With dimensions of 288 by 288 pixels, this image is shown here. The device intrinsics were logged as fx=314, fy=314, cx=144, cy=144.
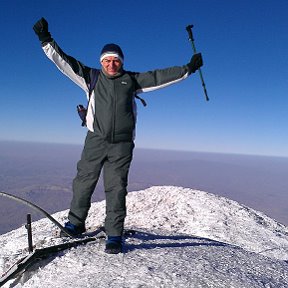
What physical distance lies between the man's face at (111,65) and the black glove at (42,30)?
0.91m

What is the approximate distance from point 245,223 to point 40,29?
33.8ft

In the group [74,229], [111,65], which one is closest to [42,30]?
[111,65]

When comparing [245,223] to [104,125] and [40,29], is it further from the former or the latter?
[40,29]

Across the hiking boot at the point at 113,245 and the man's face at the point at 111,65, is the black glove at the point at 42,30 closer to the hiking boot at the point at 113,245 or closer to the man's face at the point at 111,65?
the man's face at the point at 111,65

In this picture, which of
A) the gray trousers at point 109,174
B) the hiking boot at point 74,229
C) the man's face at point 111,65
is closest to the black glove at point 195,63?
the man's face at point 111,65

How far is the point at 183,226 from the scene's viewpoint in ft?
36.4

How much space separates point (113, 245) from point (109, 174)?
1.09m

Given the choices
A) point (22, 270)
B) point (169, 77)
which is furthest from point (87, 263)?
point (169, 77)

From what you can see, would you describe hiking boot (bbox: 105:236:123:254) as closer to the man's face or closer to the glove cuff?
the man's face

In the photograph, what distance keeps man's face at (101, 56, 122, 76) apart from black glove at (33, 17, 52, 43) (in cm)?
91

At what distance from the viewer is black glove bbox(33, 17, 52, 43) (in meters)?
4.72

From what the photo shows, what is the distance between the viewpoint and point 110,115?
4930 mm

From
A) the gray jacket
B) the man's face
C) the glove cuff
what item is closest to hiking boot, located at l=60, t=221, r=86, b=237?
the gray jacket

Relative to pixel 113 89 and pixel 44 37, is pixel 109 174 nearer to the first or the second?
pixel 113 89
